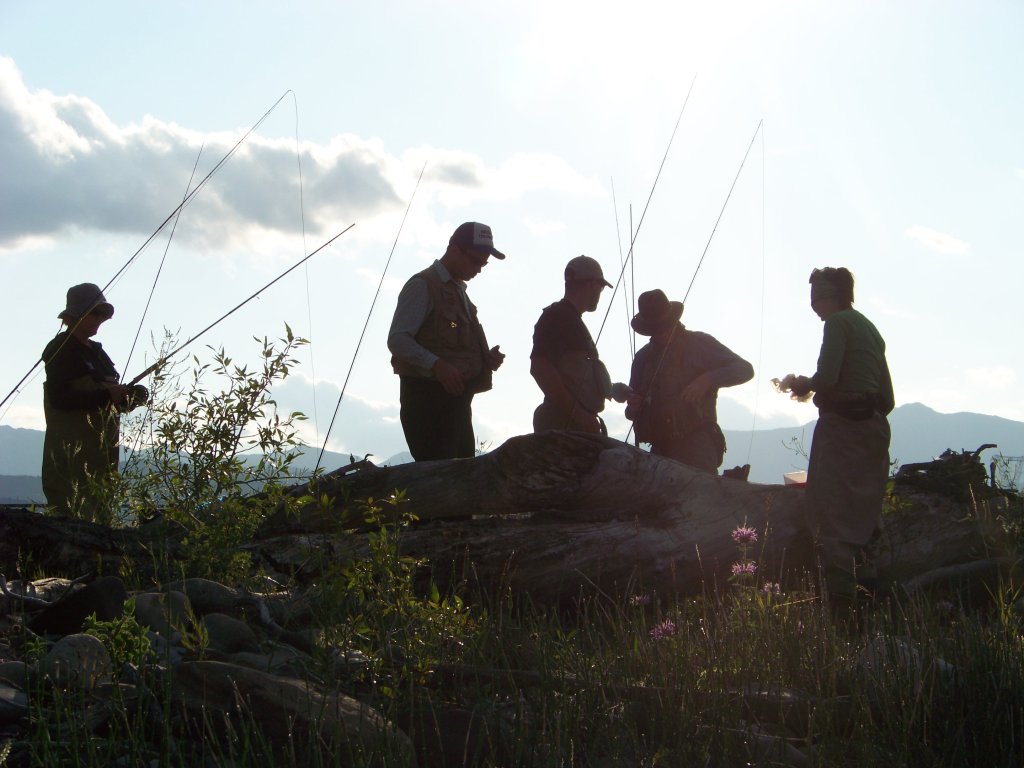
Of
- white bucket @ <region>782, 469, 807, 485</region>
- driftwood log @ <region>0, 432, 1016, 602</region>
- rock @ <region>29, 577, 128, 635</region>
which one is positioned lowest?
rock @ <region>29, 577, 128, 635</region>

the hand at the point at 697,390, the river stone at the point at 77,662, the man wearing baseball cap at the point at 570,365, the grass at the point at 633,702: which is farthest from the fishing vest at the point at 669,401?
the river stone at the point at 77,662

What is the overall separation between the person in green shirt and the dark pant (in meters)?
2.01

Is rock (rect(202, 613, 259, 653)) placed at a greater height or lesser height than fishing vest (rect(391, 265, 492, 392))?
lesser

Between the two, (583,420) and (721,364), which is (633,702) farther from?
(721,364)

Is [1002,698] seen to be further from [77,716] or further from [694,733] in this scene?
[77,716]

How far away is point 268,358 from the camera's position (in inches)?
157

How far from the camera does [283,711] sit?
2.42 meters

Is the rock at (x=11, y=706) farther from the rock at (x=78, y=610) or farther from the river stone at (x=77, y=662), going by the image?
the rock at (x=78, y=610)

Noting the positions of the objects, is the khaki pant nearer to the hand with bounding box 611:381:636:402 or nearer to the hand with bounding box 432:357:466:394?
the hand with bounding box 611:381:636:402

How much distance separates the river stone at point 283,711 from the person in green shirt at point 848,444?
3.86 meters

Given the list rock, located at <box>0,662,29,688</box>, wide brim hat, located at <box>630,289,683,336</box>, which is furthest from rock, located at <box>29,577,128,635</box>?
wide brim hat, located at <box>630,289,683,336</box>

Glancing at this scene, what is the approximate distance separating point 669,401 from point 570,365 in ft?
2.33

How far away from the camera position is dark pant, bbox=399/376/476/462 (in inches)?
237

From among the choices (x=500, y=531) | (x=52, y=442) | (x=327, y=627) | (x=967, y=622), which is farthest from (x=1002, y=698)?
(x=52, y=442)
